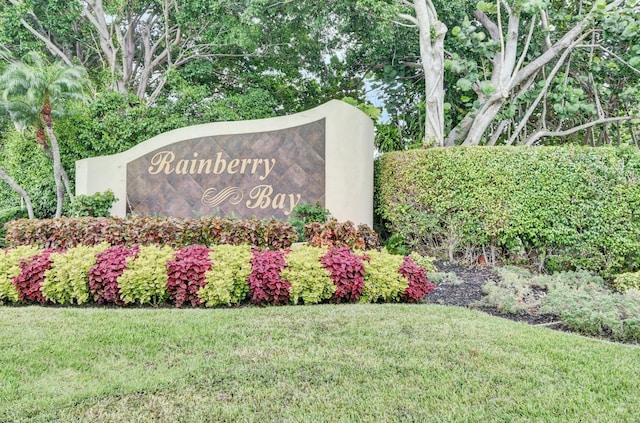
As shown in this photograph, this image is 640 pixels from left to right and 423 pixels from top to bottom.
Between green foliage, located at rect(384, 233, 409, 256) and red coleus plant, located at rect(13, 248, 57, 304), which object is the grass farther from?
green foliage, located at rect(384, 233, 409, 256)

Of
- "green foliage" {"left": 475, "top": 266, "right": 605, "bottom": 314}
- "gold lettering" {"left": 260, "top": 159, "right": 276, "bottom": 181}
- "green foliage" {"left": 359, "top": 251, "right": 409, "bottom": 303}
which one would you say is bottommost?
"green foliage" {"left": 475, "top": 266, "right": 605, "bottom": 314}

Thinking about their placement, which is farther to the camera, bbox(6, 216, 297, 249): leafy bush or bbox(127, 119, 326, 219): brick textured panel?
bbox(127, 119, 326, 219): brick textured panel

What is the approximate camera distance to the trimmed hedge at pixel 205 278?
16.2ft

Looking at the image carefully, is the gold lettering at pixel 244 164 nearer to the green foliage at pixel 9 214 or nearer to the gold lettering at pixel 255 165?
the gold lettering at pixel 255 165

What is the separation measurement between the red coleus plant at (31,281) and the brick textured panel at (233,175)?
386 centimetres

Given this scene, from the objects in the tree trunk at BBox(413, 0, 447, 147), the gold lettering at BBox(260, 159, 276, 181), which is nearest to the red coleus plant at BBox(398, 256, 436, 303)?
the gold lettering at BBox(260, 159, 276, 181)

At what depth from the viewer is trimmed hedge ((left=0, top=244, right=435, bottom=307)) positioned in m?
4.93

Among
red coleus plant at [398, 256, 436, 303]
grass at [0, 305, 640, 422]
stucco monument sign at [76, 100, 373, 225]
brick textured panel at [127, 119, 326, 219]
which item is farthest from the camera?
brick textured panel at [127, 119, 326, 219]

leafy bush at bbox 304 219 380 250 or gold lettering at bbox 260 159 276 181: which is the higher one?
gold lettering at bbox 260 159 276 181

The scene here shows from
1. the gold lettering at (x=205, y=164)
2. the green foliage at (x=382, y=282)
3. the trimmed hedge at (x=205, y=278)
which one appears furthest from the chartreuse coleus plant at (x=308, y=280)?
the gold lettering at (x=205, y=164)

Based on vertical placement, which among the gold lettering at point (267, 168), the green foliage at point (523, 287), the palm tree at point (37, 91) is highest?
the palm tree at point (37, 91)

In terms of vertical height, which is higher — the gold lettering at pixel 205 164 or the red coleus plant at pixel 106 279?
the gold lettering at pixel 205 164

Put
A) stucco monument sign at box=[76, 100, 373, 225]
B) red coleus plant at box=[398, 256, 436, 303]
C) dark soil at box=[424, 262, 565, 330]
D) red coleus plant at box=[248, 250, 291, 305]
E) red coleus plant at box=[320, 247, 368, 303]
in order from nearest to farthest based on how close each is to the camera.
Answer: dark soil at box=[424, 262, 565, 330] → red coleus plant at box=[248, 250, 291, 305] → red coleus plant at box=[320, 247, 368, 303] → red coleus plant at box=[398, 256, 436, 303] → stucco monument sign at box=[76, 100, 373, 225]

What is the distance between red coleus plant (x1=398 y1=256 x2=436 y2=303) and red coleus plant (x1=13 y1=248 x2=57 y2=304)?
4512 mm
